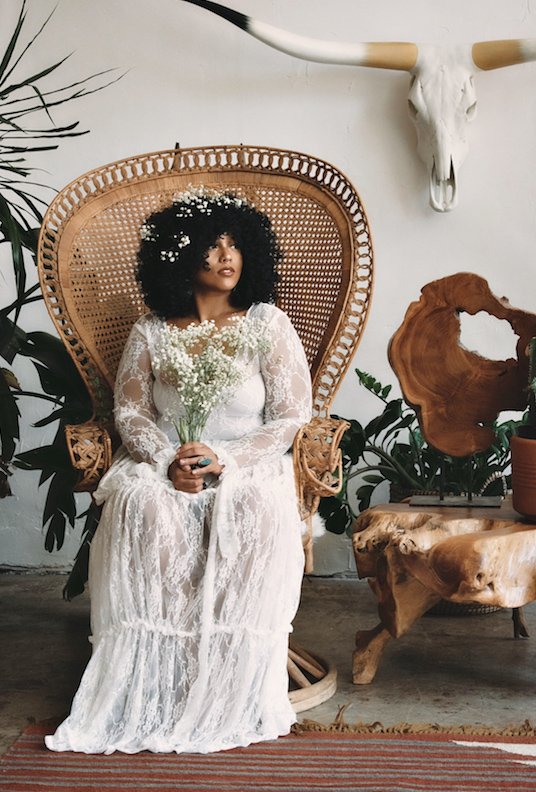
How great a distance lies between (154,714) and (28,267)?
6.96ft

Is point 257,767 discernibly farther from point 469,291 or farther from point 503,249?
point 503,249

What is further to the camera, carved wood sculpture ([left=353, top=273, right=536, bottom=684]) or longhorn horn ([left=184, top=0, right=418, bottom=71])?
longhorn horn ([left=184, top=0, right=418, bottom=71])

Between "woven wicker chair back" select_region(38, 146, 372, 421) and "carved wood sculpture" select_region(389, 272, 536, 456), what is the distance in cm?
17

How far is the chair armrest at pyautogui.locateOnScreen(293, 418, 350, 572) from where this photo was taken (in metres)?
2.68

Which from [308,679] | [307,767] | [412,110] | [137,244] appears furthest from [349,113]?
[307,767]

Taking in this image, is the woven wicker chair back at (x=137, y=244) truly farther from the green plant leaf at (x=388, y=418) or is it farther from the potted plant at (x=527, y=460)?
the potted plant at (x=527, y=460)

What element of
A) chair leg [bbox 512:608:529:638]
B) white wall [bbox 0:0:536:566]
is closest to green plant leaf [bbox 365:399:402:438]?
white wall [bbox 0:0:536:566]

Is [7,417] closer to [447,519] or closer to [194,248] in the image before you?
[194,248]

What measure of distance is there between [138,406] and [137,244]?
58 centimetres

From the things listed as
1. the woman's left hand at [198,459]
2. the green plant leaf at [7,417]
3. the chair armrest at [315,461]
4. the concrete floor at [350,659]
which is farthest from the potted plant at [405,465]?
the green plant leaf at [7,417]

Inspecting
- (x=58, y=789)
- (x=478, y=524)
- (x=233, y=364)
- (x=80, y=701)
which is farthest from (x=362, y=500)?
(x=58, y=789)

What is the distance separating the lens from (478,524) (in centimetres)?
279

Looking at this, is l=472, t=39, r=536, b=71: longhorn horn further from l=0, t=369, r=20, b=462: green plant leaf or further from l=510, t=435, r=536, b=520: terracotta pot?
l=0, t=369, r=20, b=462: green plant leaf

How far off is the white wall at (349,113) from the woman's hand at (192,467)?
145cm
